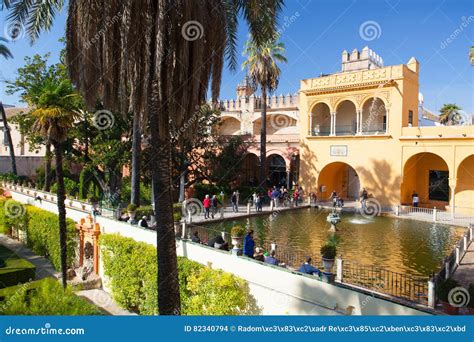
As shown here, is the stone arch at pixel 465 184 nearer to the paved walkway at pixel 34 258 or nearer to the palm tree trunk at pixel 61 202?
the palm tree trunk at pixel 61 202

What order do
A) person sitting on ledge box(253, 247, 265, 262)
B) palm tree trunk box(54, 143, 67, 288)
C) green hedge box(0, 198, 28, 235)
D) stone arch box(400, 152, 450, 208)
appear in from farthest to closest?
stone arch box(400, 152, 450, 208) → green hedge box(0, 198, 28, 235) → palm tree trunk box(54, 143, 67, 288) → person sitting on ledge box(253, 247, 265, 262)

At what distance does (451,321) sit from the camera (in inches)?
234

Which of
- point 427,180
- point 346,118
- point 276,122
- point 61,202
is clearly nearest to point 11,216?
point 61,202

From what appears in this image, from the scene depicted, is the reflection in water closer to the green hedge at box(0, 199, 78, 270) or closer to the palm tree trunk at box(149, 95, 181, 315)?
the green hedge at box(0, 199, 78, 270)

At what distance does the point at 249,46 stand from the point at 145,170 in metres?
11.7

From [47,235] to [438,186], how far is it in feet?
81.4

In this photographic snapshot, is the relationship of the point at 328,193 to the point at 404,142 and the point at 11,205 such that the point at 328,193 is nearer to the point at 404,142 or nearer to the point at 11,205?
the point at 404,142

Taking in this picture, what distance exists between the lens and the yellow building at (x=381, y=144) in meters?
24.0

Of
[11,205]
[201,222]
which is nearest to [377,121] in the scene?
[201,222]

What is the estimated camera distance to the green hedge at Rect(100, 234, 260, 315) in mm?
9555

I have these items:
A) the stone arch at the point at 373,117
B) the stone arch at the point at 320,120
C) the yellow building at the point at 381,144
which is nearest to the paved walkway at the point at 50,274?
the yellow building at the point at 381,144

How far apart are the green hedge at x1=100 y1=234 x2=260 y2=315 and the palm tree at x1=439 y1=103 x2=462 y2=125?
34029 mm

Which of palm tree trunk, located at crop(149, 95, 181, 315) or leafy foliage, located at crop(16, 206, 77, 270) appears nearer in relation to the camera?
palm tree trunk, located at crop(149, 95, 181, 315)

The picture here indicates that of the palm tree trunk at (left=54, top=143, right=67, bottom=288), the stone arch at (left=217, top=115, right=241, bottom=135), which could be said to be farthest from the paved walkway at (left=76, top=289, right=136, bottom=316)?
the stone arch at (left=217, top=115, right=241, bottom=135)
